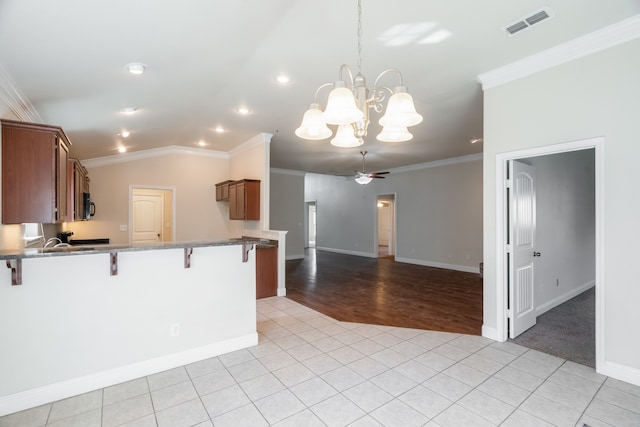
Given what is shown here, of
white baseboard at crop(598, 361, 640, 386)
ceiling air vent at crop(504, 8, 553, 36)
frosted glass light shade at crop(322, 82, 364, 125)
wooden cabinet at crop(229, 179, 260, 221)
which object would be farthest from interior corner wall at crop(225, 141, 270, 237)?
white baseboard at crop(598, 361, 640, 386)

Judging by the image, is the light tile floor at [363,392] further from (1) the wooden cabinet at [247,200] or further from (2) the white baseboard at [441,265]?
(2) the white baseboard at [441,265]

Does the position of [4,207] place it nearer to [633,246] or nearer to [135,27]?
[135,27]

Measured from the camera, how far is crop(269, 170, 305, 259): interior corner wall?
9.66m

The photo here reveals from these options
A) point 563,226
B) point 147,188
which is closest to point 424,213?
point 563,226

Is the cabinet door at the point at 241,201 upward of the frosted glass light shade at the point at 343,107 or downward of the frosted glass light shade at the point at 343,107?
downward

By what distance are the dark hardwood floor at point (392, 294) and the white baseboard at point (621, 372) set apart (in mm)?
1157

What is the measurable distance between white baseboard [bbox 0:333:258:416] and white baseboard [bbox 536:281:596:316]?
4.00m

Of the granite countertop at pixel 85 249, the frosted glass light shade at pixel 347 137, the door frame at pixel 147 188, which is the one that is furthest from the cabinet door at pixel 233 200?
the frosted glass light shade at pixel 347 137

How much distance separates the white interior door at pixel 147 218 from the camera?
25.0ft

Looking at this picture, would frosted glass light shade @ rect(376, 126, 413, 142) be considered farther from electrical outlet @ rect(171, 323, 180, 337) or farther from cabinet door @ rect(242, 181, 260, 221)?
cabinet door @ rect(242, 181, 260, 221)

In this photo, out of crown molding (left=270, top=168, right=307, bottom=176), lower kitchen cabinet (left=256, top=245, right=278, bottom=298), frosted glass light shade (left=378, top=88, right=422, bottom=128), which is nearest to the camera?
frosted glass light shade (left=378, top=88, right=422, bottom=128)

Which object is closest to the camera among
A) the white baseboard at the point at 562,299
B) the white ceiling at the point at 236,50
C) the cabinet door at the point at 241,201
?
the white ceiling at the point at 236,50

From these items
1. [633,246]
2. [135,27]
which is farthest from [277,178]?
[633,246]

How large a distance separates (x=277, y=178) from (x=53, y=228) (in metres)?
5.91
